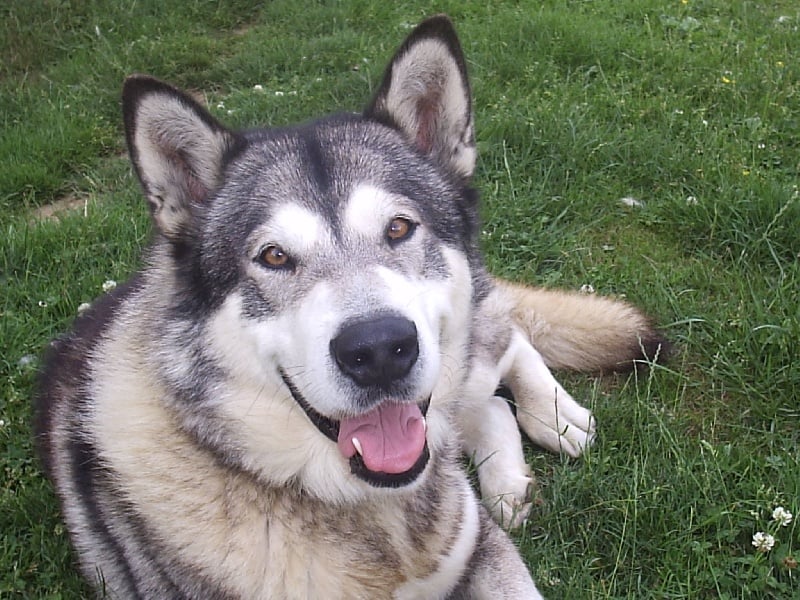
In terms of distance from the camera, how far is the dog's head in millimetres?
2133

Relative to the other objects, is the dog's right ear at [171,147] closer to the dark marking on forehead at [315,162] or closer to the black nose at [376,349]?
the dark marking on forehead at [315,162]

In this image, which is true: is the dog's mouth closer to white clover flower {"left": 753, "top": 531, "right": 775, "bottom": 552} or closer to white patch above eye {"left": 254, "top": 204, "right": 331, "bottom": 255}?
white patch above eye {"left": 254, "top": 204, "right": 331, "bottom": 255}

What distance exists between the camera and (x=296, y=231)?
2.31 meters

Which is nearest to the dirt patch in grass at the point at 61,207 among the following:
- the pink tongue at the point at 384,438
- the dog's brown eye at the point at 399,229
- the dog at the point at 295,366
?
the dog at the point at 295,366

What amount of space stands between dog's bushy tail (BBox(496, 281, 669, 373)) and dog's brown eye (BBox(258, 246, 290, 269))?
152cm

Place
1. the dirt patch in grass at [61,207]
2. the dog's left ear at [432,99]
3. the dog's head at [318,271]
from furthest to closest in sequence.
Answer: the dirt patch in grass at [61,207]
the dog's left ear at [432,99]
the dog's head at [318,271]

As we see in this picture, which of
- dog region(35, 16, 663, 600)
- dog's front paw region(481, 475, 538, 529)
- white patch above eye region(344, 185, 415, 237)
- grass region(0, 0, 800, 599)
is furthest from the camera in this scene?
dog's front paw region(481, 475, 538, 529)

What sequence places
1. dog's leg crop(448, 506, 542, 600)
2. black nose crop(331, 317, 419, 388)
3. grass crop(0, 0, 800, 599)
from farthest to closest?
grass crop(0, 0, 800, 599) → dog's leg crop(448, 506, 542, 600) → black nose crop(331, 317, 419, 388)

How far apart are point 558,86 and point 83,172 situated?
121 inches

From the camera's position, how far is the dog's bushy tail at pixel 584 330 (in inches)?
138

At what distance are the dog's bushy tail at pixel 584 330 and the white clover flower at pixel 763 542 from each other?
3.08 ft

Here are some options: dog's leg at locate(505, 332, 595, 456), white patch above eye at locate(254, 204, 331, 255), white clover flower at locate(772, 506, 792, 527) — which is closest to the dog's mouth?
white patch above eye at locate(254, 204, 331, 255)

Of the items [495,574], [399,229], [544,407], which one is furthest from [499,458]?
[399,229]

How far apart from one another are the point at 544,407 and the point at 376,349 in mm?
1565
